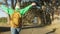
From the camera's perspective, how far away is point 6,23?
5.62 metres

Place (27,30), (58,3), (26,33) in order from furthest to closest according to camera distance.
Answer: (58,3)
(27,30)
(26,33)

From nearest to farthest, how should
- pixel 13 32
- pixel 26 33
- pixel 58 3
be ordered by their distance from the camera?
pixel 13 32
pixel 26 33
pixel 58 3

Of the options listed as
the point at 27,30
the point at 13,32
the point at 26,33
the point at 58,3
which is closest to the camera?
the point at 13,32

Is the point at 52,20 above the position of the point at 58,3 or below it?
below

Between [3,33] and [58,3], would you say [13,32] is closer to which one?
[3,33]

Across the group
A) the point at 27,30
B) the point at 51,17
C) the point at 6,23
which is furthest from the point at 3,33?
the point at 51,17

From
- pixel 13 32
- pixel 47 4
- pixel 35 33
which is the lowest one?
pixel 35 33

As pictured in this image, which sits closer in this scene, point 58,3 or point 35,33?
point 35,33

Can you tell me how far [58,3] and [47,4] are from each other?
40cm

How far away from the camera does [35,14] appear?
21.9 ft

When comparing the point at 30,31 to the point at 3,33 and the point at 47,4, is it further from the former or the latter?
the point at 47,4

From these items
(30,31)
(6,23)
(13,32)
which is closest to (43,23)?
(30,31)

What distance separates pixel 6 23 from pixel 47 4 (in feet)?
5.95

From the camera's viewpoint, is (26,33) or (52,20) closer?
(26,33)
